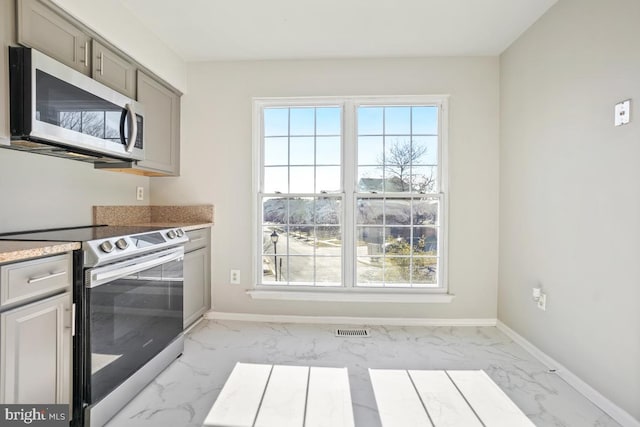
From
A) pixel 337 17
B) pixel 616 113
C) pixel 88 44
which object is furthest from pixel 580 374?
pixel 88 44

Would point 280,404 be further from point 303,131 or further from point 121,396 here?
point 303,131

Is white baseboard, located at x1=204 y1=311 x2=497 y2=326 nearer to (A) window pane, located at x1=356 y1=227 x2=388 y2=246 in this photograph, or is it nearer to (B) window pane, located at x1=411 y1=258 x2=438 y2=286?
(B) window pane, located at x1=411 y1=258 x2=438 y2=286

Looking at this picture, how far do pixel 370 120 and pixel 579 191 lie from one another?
1648mm

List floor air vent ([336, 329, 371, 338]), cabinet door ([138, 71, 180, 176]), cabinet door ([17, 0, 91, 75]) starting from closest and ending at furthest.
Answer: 1. cabinet door ([17, 0, 91, 75])
2. cabinet door ([138, 71, 180, 176])
3. floor air vent ([336, 329, 371, 338])

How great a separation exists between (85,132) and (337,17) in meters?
1.82

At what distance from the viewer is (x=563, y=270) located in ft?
6.50

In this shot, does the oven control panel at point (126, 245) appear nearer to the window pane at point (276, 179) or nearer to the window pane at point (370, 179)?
the window pane at point (276, 179)

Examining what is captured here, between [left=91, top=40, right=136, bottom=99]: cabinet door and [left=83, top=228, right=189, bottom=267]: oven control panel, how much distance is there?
107cm

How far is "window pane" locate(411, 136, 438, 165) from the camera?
9.16ft

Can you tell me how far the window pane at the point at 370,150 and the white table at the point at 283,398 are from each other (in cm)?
176

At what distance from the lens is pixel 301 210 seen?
9.46 feet

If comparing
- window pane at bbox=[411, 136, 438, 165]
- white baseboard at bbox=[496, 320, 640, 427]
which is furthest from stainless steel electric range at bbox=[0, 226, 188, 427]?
white baseboard at bbox=[496, 320, 640, 427]

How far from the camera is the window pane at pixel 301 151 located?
285cm

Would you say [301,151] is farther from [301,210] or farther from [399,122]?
[399,122]
